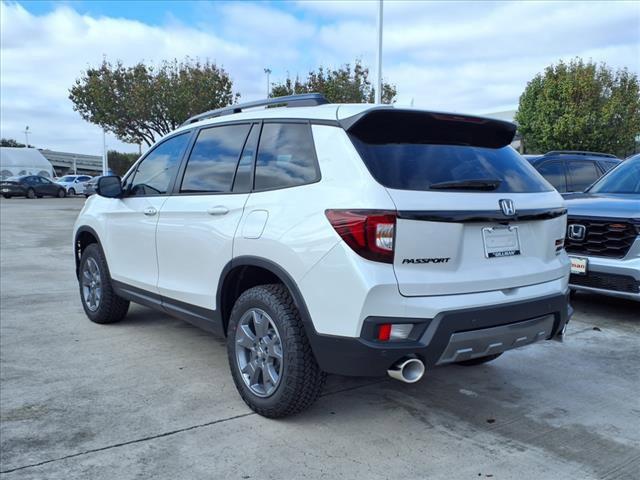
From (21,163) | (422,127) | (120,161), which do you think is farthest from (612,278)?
(120,161)

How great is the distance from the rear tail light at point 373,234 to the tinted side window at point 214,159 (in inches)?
49.8

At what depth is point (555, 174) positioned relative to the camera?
940 cm

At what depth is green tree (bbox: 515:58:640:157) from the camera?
26.6 m

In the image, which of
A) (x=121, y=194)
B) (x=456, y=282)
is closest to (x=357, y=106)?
(x=456, y=282)

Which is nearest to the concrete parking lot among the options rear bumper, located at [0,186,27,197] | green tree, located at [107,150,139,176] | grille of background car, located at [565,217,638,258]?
grille of background car, located at [565,217,638,258]

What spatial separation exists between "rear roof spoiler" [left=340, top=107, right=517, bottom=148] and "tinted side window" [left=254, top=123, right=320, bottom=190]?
302 millimetres

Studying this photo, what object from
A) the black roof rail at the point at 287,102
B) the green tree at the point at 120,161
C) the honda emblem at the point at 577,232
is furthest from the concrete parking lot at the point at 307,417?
the green tree at the point at 120,161

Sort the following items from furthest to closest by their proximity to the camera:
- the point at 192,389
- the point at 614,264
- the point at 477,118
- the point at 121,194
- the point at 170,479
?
the point at 614,264, the point at 121,194, the point at 192,389, the point at 477,118, the point at 170,479

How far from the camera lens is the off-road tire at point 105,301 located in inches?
212

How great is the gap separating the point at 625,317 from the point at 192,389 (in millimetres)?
4563

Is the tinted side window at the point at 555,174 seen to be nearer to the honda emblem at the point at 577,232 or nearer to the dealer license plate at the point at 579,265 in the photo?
the honda emblem at the point at 577,232

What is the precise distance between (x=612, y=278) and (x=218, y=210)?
3.87 meters

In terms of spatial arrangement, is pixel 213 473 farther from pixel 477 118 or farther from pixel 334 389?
pixel 477 118

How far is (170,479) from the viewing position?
2838mm
